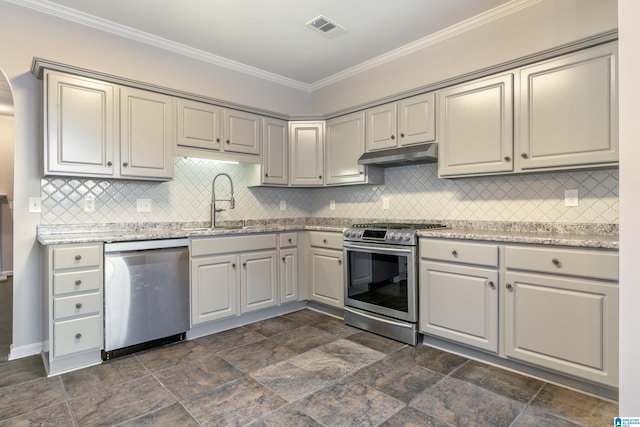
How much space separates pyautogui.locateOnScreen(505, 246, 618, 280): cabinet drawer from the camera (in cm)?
187

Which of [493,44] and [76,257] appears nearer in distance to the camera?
[76,257]

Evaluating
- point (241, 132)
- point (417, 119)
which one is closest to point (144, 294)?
point (241, 132)

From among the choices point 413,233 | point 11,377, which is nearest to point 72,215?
point 11,377

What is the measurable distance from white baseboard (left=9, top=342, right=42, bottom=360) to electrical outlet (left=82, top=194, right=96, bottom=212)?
3.65 ft

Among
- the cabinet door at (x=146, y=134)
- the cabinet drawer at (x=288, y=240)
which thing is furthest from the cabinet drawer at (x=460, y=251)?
the cabinet door at (x=146, y=134)

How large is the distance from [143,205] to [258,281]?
1297 mm

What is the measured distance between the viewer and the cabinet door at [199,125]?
123 inches

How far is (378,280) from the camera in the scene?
118 inches

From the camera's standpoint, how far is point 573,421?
1.74 meters

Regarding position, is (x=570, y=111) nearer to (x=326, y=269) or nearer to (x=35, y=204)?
(x=326, y=269)

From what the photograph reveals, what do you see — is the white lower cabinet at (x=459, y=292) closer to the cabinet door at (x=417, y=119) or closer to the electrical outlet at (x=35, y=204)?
the cabinet door at (x=417, y=119)

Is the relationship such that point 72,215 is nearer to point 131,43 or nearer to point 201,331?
point 201,331

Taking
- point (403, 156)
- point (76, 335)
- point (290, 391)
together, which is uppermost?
point (403, 156)

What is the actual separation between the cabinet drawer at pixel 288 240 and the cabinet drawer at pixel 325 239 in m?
0.17
